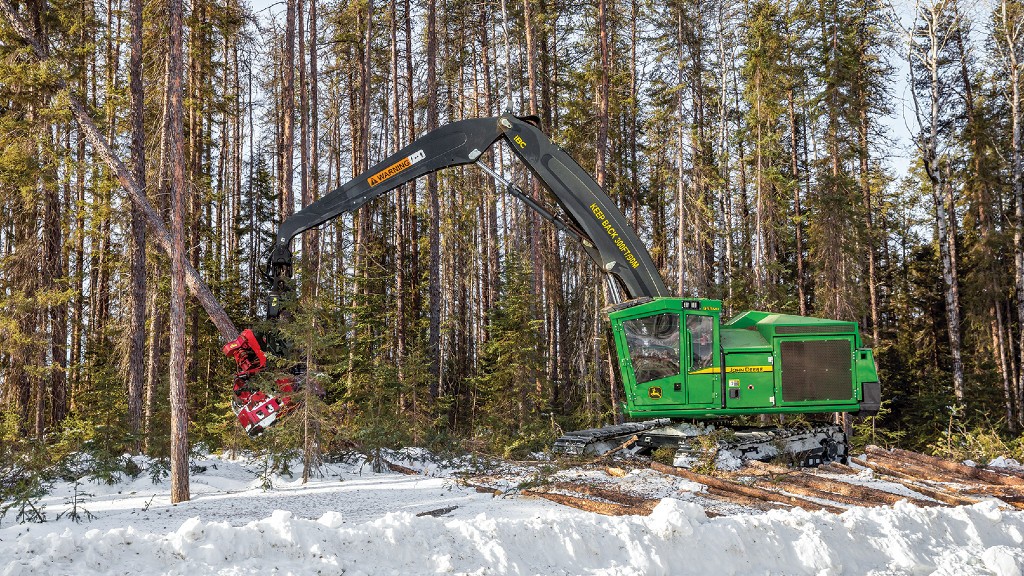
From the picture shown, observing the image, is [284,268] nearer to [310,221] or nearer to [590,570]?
[310,221]

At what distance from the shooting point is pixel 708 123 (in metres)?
27.5

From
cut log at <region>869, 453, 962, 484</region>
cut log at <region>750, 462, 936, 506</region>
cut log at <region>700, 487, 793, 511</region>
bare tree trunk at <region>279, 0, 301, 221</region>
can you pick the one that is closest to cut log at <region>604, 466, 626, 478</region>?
cut log at <region>700, 487, 793, 511</region>

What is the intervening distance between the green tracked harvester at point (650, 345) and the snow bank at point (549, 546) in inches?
142

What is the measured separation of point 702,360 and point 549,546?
547cm

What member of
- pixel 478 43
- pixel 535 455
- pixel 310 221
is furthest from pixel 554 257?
pixel 310 221

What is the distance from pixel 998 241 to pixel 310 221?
76.6 feet

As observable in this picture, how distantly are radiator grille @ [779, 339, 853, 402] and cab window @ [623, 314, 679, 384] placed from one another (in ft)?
5.56

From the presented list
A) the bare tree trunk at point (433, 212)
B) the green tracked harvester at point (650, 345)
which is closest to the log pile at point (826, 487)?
the green tracked harvester at point (650, 345)

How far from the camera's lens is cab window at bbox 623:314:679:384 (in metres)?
10.5

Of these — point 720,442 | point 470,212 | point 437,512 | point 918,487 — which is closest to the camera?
point 437,512

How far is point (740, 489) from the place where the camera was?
28.6 ft

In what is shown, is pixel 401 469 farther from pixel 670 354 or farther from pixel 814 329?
pixel 814 329

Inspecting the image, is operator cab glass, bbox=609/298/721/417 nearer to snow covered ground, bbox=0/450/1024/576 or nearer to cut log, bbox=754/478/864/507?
cut log, bbox=754/478/864/507

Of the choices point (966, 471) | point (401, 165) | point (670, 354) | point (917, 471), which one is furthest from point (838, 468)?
point (401, 165)
